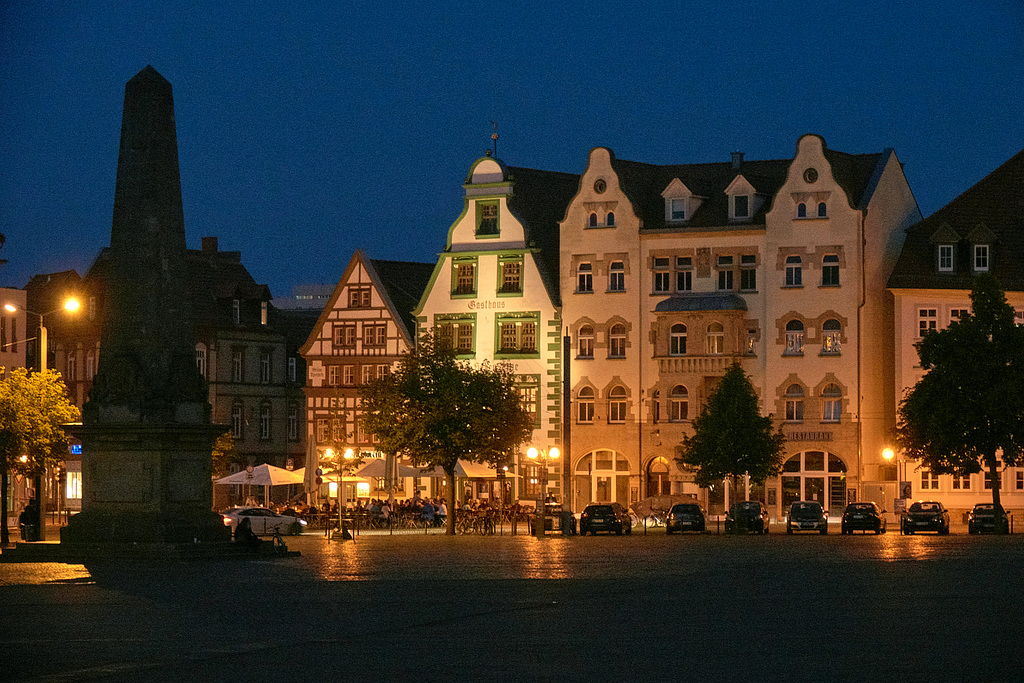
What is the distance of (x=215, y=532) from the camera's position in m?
41.7

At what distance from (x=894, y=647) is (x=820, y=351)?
63.0 meters

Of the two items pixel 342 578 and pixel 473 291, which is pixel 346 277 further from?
pixel 342 578

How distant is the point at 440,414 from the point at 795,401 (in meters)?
19.8

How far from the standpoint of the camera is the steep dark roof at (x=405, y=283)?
93331mm

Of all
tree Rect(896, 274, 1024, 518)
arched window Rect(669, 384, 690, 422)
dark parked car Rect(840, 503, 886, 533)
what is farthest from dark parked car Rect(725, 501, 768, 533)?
arched window Rect(669, 384, 690, 422)

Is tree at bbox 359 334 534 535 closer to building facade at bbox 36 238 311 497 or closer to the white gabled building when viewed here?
the white gabled building

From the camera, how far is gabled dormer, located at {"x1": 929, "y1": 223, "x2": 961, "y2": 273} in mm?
80750

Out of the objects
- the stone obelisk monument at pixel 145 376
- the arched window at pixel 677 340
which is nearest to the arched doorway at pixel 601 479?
the arched window at pixel 677 340

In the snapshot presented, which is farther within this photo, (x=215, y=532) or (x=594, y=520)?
(x=594, y=520)

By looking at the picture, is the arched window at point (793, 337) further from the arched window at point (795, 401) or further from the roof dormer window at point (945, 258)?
the roof dormer window at point (945, 258)

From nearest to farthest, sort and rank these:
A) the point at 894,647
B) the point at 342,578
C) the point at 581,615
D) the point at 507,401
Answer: the point at 894,647
the point at 581,615
the point at 342,578
the point at 507,401

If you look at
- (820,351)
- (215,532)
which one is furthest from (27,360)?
(215,532)

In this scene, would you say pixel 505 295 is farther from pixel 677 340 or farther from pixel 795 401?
pixel 795 401

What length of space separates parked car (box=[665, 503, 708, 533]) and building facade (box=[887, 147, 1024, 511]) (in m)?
15.9
